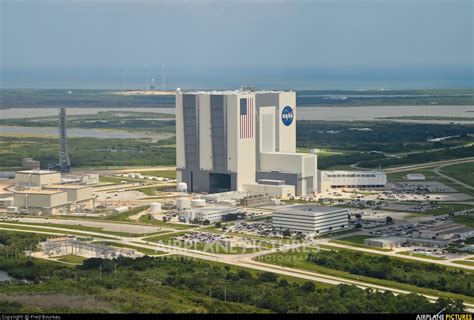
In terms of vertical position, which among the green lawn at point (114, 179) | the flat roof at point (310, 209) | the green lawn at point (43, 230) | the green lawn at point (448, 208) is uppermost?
the green lawn at point (114, 179)

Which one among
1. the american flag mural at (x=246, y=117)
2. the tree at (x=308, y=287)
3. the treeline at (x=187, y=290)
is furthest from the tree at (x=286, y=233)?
the american flag mural at (x=246, y=117)

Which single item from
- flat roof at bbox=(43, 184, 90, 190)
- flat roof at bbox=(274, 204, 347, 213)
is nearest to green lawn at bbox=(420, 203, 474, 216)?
flat roof at bbox=(274, 204, 347, 213)

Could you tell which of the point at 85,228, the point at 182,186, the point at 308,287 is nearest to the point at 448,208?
the point at 182,186

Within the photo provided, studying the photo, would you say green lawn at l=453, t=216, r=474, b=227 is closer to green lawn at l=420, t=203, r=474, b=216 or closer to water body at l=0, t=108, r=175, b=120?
green lawn at l=420, t=203, r=474, b=216

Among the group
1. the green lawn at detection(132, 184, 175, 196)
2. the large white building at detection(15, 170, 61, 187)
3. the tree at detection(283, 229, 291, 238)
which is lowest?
the tree at detection(283, 229, 291, 238)

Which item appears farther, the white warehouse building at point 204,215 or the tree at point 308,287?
the white warehouse building at point 204,215

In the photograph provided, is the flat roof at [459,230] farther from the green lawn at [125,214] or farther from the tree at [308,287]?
the green lawn at [125,214]

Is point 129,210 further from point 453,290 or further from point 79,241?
point 453,290

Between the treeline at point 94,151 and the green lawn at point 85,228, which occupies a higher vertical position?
the treeline at point 94,151
